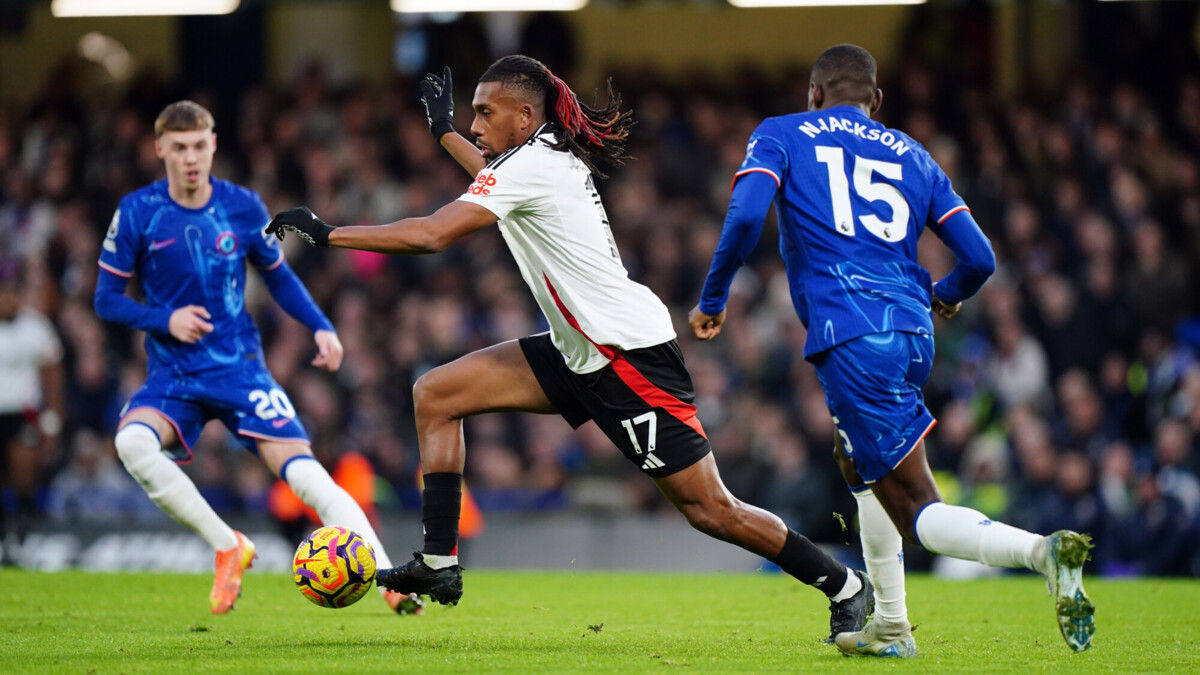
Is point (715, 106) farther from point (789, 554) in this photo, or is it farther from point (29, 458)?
point (789, 554)

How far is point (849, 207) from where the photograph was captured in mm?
5688

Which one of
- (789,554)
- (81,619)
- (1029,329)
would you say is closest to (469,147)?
(789,554)

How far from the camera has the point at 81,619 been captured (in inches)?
289

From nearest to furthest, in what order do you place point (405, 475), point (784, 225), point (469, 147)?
point (784, 225), point (469, 147), point (405, 475)

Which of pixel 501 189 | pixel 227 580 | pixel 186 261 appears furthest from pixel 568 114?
pixel 227 580

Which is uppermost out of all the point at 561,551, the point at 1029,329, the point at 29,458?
the point at 1029,329

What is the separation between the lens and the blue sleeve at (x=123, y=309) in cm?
747

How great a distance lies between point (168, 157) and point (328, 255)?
28.1ft

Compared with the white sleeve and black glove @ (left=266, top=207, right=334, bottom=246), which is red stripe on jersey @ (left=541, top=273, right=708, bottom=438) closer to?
the white sleeve

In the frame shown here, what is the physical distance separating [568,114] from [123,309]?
271 cm

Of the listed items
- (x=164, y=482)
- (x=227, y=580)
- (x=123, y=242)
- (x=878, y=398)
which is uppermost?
(x=123, y=242)

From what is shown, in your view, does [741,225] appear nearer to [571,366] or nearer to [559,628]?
[571,366]

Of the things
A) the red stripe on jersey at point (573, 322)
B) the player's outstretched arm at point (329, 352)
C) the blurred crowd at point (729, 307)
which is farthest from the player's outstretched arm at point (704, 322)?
the blurred crowd at point (729, 307)

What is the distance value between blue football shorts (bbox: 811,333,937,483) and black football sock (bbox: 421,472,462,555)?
1727 millimetres
